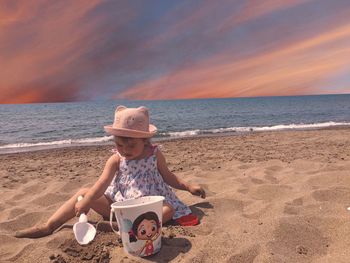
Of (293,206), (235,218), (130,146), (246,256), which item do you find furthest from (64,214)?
(293,206)

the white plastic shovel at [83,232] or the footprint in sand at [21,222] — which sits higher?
the white plastic shovel at [83,232]

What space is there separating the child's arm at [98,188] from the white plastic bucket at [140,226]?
1.97 ft

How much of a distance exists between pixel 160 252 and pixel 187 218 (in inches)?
25.3

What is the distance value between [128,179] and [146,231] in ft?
2.96

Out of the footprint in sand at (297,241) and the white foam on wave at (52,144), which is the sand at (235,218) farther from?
the white foam on wave at (52,144)

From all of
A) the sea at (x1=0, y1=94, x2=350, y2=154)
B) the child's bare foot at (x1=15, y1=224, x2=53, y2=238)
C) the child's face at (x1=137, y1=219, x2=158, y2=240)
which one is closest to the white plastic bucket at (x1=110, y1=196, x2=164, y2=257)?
the child's face at (x1=137, y1=219, x2=158, y2=240)

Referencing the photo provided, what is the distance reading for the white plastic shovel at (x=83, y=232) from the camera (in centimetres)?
295

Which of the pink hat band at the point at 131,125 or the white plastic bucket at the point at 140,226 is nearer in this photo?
the white plastic bucket at the point at 140,226

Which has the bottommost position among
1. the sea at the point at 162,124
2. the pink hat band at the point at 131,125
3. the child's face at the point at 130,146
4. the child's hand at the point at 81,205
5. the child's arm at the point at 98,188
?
the sea at the point at 162,124

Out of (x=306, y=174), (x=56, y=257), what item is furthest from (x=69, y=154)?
(x=56, y=257)

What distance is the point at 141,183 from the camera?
347 cm

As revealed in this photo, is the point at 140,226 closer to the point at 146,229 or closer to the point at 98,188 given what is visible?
the point at 146,229

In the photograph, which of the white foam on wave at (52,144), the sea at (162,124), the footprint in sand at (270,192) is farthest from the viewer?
the sea at (162,124)

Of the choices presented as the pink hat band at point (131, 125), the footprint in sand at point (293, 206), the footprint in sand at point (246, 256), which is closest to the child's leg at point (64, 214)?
the pink hat band at point (131, 125)
